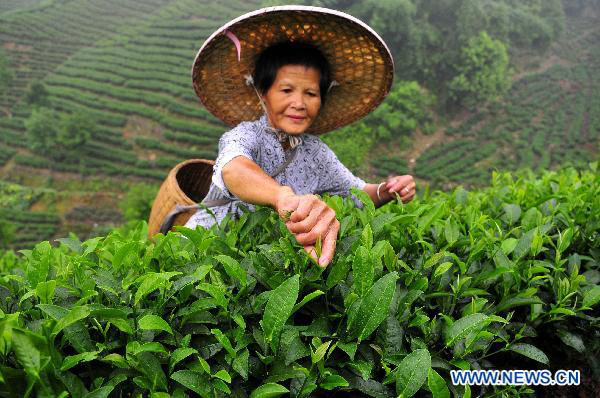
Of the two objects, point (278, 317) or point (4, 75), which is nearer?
point (278, 317)

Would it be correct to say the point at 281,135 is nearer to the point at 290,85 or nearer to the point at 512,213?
the point at 290,85

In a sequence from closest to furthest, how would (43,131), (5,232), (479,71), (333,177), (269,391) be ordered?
(269,391)
(333,177)
(5,232)
(43,131)
(479,71)

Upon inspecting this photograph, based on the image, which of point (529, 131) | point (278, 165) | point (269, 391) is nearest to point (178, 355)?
A: point (269, 391)

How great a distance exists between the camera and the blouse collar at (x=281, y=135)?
173cm

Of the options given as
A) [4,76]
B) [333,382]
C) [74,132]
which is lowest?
[74,132]

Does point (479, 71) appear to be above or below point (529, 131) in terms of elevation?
above

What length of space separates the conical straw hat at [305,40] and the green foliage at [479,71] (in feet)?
91.9

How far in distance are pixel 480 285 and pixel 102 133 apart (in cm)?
2783

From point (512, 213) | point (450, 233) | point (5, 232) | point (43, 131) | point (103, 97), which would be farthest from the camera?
point (103, 97)

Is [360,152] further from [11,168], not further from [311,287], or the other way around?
[311,287]

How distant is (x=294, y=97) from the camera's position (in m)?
1.63

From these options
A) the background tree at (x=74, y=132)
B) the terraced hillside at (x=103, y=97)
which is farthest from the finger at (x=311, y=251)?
the background tree at (x=74, y=132)

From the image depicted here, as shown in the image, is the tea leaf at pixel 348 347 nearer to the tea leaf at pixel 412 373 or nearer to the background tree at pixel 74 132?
the tea leaf at pixel 412 373

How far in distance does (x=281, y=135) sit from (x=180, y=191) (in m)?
0.59
